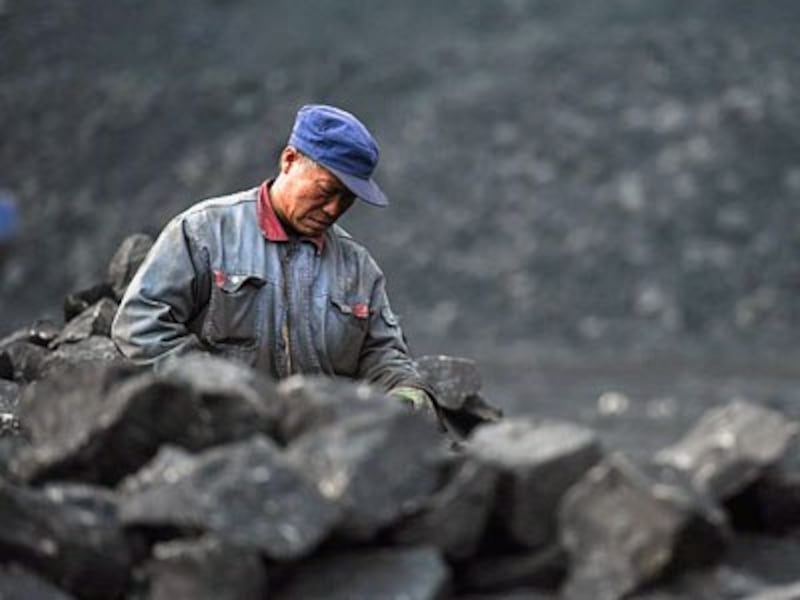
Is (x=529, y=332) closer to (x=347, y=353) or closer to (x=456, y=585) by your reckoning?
(x=347, y=353)

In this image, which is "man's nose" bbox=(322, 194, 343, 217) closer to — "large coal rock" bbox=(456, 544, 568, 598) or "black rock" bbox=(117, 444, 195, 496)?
"black rock" bbox=(117, 444, 195, 496)

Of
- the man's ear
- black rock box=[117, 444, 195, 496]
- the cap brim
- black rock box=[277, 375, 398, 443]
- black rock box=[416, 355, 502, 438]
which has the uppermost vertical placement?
the man's ear

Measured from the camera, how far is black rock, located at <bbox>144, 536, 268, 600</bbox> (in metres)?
3.46

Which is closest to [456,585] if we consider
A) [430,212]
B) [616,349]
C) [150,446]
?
[150,446]

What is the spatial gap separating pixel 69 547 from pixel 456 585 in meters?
0.86

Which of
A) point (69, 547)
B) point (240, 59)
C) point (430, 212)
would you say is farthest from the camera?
point (240, 59)

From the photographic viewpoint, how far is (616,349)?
63.1ft

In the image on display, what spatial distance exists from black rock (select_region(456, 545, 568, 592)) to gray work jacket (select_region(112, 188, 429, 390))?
173cm

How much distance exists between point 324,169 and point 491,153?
1795 centimetres

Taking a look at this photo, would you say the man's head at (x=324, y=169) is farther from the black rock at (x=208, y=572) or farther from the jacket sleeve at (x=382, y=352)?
the black rock at (x=208, y=572)

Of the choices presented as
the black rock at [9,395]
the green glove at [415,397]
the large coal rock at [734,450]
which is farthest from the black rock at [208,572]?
the black rock at [9,395]

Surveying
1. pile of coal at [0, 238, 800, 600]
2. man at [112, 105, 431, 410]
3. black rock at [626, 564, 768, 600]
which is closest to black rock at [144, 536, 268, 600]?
pile of coal at [0, 238, 800, 600]

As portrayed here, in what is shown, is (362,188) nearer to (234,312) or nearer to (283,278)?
(283,278)

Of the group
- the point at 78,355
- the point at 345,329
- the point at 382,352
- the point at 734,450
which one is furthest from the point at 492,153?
the point at 734,450
